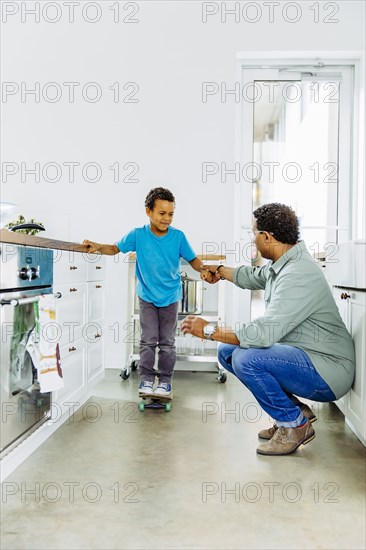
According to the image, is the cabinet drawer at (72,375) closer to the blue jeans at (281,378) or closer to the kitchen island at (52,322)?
the kitchen island at (52,322)

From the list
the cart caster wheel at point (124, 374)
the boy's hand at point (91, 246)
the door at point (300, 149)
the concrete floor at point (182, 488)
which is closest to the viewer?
the concrete floor at point (182, 488)

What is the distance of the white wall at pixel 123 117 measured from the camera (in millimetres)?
3941

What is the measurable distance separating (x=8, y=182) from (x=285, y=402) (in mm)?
2686

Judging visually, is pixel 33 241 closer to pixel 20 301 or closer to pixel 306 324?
pixel 20 301

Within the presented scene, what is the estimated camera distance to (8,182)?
13.1 ft

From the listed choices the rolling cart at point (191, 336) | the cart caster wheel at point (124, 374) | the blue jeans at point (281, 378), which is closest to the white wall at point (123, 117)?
the rolling cart at point (191, 336)

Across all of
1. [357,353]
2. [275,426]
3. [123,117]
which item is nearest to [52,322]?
[275,426]

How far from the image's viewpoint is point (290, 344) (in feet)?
7.29

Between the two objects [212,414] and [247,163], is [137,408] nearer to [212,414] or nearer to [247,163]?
[212,414]

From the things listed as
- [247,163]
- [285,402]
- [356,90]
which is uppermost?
[356,90]

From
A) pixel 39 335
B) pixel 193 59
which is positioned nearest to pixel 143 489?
pixel 39 335

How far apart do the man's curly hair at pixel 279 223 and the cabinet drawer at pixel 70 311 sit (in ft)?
2.82

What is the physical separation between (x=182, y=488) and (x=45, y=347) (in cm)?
67

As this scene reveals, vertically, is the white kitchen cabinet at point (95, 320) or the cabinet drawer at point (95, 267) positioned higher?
the cabinet drawer at point (95, 267)
